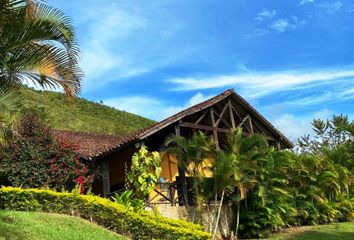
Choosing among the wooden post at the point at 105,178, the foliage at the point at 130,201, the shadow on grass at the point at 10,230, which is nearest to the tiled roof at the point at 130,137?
the wooden post at the point at 105,178

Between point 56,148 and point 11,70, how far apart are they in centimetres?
667

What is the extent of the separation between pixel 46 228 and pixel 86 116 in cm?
3225

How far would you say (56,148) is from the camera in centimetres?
1644

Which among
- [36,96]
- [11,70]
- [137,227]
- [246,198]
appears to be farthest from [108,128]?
[11,70]

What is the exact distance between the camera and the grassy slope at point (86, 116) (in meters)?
39.1

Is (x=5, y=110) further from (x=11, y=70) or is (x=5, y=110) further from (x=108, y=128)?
(x=108, y=128)

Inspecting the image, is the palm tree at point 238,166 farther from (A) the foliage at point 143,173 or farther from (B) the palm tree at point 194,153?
(A) the foliage at point 143,173

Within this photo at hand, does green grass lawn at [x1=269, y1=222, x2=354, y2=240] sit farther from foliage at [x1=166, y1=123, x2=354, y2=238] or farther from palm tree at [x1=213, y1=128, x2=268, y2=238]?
palm tree at [x1=213, y1=128, x2=268, y2=238]

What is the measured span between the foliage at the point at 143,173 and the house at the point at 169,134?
2.44 feet

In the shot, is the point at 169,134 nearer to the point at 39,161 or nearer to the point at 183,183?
the point at 183,183

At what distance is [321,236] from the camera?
1811cm

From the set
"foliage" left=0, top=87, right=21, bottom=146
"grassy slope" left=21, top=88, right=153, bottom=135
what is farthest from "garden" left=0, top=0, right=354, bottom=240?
"grassy slope" left=21, top=88, right=153, bottom=135

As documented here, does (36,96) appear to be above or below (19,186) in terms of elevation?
above

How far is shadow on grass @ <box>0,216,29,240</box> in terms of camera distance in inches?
422
